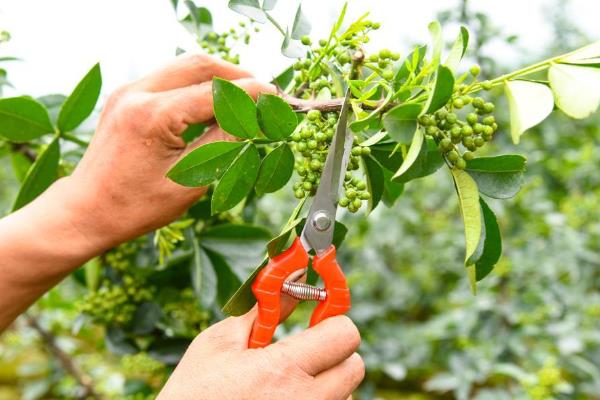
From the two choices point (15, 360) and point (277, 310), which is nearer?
point (277, 310)

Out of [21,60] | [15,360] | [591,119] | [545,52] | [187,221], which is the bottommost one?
[15,360]

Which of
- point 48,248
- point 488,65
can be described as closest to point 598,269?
point 488,65

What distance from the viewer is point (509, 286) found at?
189 cm

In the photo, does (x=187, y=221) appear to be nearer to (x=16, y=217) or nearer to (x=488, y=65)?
(x=16, y=217)

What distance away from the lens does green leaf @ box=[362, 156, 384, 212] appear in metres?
0.78

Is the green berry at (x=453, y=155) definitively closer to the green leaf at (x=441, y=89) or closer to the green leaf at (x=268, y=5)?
the green leaf at (x=441, y=89)

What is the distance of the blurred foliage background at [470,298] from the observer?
5.78 ft

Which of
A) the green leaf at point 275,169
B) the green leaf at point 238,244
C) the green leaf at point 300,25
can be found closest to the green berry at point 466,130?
the green leaf at point 275,169

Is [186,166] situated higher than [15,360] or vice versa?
[186,166]

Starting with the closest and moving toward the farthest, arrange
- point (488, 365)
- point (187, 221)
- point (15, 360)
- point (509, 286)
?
point (187, 221), point (488, 365), point (509, 286), point (15, 360)

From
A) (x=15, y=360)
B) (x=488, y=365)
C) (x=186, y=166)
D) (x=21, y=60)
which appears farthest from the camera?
(x=15, y=360)

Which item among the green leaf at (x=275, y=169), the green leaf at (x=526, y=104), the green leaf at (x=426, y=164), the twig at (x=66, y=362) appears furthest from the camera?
the twig at (x=66, y=362)

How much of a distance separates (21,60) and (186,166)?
565 millimetres


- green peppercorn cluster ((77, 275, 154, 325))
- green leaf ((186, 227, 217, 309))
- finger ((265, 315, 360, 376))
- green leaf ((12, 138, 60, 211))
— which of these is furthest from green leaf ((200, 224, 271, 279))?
finger ((265, 315, 360, 376))
